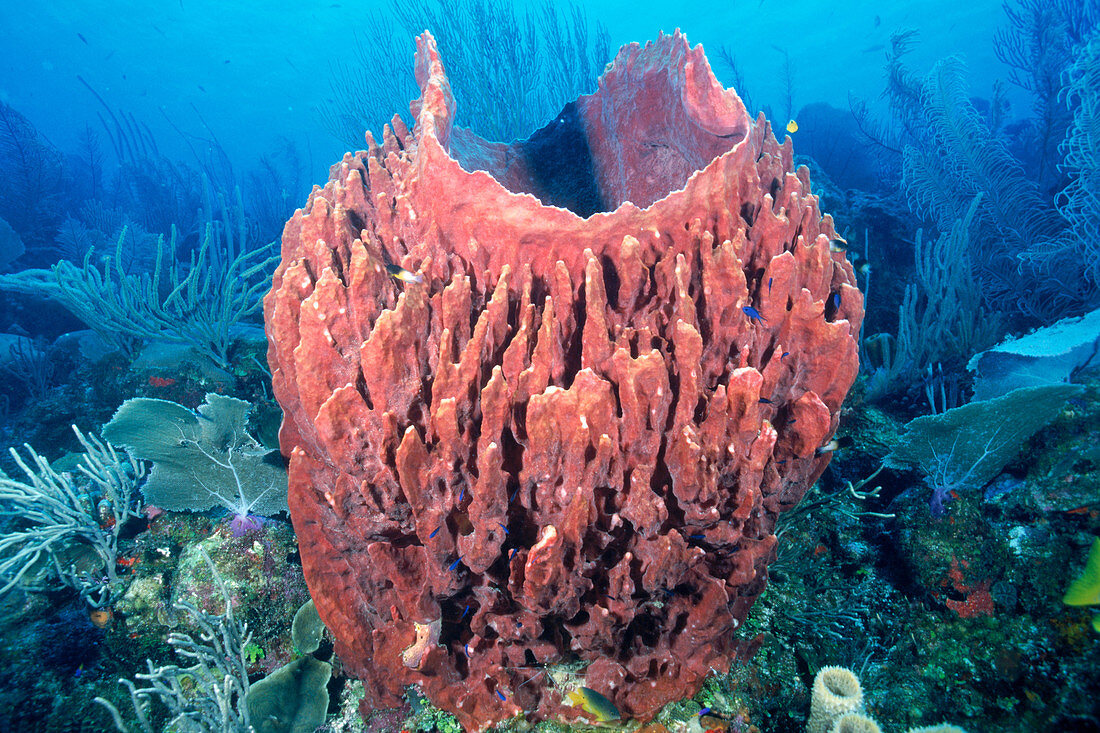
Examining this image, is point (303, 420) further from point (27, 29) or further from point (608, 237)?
point (27, 29)

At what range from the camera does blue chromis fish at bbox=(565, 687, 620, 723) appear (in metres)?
2.23

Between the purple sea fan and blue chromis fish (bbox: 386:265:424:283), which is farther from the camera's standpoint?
the purple sea fan

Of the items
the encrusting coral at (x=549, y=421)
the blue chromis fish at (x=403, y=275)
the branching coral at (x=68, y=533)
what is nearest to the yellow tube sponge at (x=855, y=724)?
the encrusting coral at (x=549, y=421)

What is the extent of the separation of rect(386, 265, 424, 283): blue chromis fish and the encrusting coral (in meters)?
0.02

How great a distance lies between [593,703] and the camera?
2250 millimetres

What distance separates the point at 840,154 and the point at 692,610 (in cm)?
2184

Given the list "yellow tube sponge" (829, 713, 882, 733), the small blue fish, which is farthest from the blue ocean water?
the small blue fish

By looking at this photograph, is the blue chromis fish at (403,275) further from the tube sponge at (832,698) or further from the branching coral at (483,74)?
the branching coral at (483,74)

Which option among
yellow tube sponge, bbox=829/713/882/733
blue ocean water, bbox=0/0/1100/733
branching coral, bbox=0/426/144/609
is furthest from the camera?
branching coral, bbox=0/426/144/609

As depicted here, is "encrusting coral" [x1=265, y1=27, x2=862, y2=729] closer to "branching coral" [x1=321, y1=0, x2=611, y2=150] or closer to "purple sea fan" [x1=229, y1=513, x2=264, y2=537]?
"purple sea fan" [x1=229, y1=513, x2=264, y2=537]

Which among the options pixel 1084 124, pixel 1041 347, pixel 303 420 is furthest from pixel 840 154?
pixel 303 420

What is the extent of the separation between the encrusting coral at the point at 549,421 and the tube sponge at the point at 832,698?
0.39 m

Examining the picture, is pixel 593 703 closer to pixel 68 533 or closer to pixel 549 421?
pixel 549 421

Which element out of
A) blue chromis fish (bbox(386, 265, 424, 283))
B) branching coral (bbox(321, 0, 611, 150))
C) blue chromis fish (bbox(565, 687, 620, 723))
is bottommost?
blue chromis fish (bbox(565, 687, 620, 723))
